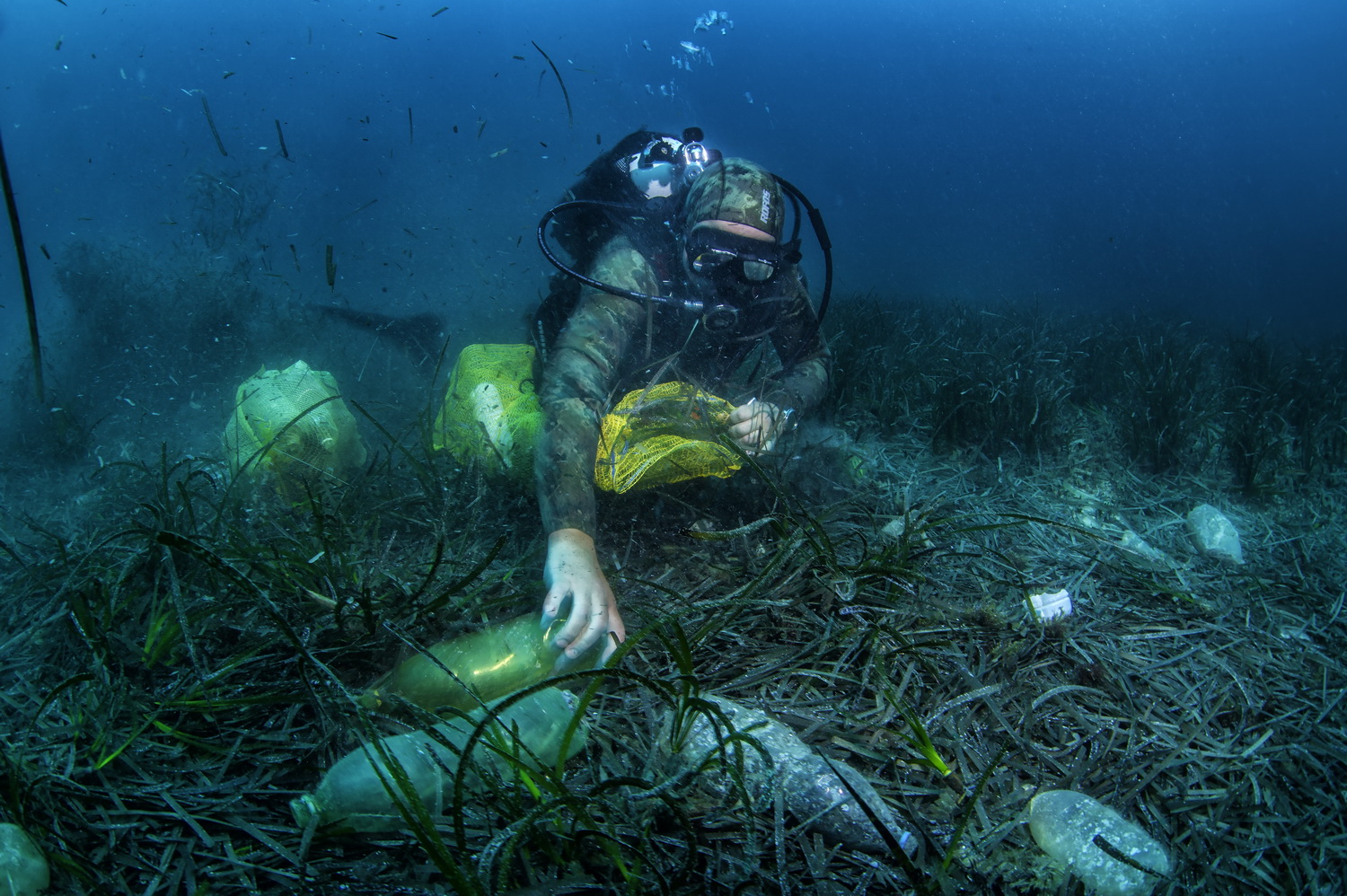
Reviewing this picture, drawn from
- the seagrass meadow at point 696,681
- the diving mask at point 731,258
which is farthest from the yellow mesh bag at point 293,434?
the diving mask at point 731,258

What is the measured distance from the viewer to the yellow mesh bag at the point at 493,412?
285cm

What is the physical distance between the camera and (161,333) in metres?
6.34

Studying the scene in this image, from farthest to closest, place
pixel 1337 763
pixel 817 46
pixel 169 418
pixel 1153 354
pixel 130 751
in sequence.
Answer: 1. pixel 817 46
2. pixel 1153 354
3. pixel 169 418
4. pixel 1337 763
5. pixel 130 751

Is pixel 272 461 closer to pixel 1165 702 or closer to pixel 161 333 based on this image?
pixel 1165 702

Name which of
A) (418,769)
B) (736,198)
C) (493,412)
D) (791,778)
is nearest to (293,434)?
(493,412)

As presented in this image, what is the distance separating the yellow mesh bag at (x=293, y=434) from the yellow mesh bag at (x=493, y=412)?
0.52 metres

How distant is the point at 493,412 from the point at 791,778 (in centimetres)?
253

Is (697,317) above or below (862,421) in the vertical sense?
above

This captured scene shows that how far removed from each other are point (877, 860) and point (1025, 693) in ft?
2.89

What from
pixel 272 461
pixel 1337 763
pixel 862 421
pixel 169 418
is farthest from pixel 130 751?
pixel 169 418

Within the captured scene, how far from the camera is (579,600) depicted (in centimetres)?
172

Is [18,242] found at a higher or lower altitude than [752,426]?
higher

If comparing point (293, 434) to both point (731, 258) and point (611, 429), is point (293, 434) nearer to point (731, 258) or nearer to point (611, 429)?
point (611, 429)

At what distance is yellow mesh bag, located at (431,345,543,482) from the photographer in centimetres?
285
